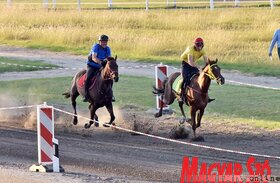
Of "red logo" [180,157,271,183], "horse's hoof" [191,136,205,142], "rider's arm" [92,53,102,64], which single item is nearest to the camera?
"red logo" [180,157,271,183]

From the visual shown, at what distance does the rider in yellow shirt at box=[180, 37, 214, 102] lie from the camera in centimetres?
2136

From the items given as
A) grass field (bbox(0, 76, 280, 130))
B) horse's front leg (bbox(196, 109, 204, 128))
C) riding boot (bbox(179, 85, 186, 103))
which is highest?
riding boot (bbox(179, 85, 186, 103))

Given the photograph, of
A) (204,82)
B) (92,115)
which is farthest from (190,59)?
(92,115)

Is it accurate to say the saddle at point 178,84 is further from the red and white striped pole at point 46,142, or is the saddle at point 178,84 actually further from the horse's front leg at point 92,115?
the red and white striped pole at point 46,142

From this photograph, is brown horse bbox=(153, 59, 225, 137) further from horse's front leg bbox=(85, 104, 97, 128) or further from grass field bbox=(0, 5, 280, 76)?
grass field bbox=(0, 5, 280, 76)

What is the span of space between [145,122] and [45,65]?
13886 millimetres

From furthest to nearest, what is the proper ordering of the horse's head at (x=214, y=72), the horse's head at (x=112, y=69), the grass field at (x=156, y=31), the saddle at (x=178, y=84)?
the grass field at (x=156, y=31)
the saddle at (x=178, y=84)
the horse's head at (x=112, y=69)
the horse's head at (x=214, y=72)

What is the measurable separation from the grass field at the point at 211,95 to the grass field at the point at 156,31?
477 cm

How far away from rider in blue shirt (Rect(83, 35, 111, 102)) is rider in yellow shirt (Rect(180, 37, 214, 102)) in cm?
190

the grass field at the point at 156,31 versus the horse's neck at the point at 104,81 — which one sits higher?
the horse's neck at the point at 104,81

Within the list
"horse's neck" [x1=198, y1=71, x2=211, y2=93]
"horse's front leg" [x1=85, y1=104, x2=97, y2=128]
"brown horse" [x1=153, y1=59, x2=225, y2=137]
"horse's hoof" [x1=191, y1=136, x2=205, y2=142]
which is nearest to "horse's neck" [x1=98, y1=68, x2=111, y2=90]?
"horse's front leg" [x1=85, y1=104, x2=97, y2=128]

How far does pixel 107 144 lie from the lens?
794 inches

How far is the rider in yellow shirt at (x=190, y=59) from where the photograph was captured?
21362mm

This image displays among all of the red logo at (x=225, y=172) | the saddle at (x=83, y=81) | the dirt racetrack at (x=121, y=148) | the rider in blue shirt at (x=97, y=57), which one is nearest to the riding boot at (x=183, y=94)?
the dirt racetrack at (x=121, y=148)
